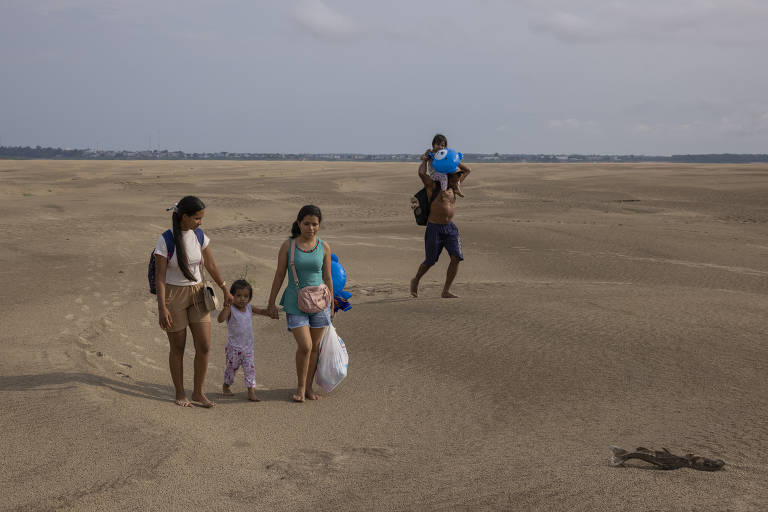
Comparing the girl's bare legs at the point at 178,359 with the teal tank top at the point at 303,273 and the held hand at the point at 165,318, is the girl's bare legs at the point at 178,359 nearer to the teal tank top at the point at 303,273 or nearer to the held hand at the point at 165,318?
the held hand at the point at 165,318

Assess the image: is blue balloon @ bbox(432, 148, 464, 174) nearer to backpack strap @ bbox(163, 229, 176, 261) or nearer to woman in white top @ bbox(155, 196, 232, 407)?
woman in white top @ bbox(155, 196, 232, 407)

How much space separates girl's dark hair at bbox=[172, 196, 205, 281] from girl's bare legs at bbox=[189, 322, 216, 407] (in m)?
0.44

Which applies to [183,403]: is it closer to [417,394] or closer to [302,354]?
[302,354]

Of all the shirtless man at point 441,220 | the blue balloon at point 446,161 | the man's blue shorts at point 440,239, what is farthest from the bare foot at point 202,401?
the blue balloon at point 446,161

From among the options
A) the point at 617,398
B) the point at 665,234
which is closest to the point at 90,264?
the point at 617,398

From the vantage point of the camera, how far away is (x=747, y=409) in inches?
204

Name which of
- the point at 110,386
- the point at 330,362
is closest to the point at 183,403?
the point at 110,386

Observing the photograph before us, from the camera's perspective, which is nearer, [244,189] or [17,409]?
[17,409]

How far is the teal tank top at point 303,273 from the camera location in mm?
5406

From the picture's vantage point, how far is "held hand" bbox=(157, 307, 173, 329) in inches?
199

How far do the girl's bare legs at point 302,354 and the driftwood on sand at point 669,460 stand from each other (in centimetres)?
240

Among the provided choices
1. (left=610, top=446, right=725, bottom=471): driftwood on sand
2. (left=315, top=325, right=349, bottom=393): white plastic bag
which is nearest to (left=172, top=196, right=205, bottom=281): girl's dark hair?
(left=315, top=325, right=349, bottom=393): white plastic bag

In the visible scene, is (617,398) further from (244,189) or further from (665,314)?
(244,189)

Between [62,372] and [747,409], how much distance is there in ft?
17.2
